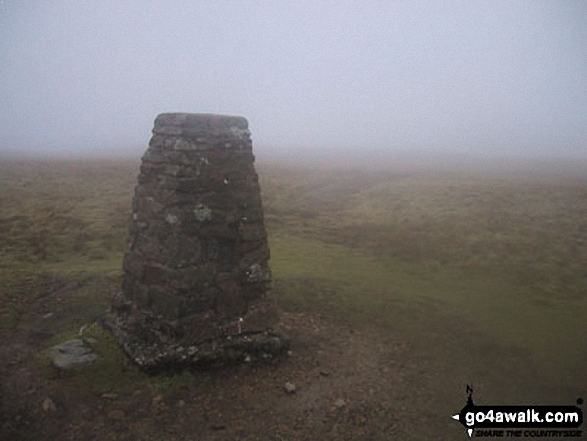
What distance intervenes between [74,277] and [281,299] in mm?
5852

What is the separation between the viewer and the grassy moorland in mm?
9688

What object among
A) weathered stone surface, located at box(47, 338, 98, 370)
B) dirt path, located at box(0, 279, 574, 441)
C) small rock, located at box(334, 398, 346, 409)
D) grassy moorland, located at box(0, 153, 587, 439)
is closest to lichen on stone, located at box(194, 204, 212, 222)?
dirt path, located at box(0, 279, 574, 441)

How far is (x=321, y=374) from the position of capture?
9016 mm

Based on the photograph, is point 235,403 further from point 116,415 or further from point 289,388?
point 116,415

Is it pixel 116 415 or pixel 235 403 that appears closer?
pixel 116 415

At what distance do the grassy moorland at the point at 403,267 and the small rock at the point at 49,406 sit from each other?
0.66 metres

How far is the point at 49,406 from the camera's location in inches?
293

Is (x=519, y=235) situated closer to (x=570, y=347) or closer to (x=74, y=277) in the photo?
(x=570, y=347)

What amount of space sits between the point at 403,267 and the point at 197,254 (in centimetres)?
916

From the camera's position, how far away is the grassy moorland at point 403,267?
969cm

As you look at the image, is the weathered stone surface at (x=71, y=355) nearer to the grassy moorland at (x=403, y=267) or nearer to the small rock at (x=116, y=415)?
the grassy moorland at (x=403, y=267)

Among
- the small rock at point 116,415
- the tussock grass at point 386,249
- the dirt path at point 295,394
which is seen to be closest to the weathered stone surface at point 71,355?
the dirt path at point 295,394

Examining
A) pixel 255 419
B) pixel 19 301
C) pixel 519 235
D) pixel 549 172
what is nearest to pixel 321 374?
pixel 255 419

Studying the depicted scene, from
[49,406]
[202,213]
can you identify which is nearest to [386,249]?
[202,213]
